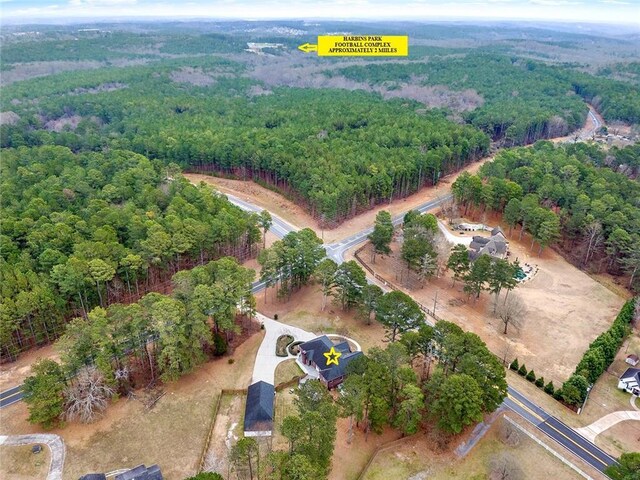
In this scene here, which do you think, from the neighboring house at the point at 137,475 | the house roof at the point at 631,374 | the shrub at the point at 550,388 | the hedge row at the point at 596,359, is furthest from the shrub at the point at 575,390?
the neighboring house at the point at 137,475

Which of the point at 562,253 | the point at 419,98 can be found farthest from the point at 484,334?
the point at 419,98

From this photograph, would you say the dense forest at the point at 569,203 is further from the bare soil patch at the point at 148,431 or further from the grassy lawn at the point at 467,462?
the bare soil patch at the point at 148,431

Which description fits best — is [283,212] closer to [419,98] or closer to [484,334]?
[484,334]

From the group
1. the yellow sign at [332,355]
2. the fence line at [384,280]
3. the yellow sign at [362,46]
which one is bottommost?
A: the fence line at [384,280]

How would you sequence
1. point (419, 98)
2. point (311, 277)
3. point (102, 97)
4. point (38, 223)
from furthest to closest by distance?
1. point (419, 98)
2. point (102, 97)
3. point (311, 277)
4. point (38, 223)

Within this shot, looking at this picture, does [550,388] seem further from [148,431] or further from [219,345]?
[148,431]

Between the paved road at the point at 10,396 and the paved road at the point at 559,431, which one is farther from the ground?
the paved road at the point at 10,396

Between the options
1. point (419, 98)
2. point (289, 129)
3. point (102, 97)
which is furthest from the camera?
point (419, 98)
